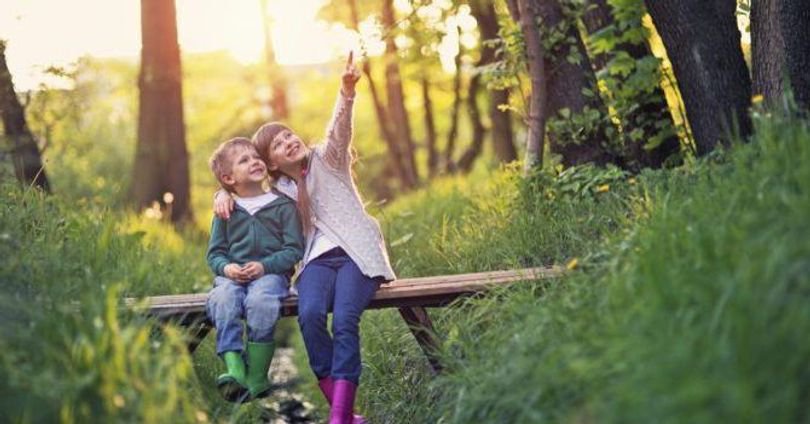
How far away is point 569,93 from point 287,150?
2548 millimetres

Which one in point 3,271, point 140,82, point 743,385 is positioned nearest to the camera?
point 743,385

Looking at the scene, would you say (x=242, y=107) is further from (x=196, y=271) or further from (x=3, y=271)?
(x=3, y=271)

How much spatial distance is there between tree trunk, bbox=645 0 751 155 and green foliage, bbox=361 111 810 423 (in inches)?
20.5

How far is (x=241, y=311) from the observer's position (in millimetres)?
5477

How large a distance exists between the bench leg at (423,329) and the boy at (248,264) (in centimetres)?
59

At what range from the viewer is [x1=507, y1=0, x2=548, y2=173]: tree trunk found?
7.50m

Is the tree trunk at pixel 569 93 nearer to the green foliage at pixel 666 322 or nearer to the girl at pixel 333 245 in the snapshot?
the green foliage at pixel 666 322

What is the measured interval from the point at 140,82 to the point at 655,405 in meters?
10.5

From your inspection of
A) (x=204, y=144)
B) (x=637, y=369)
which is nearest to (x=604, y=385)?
(x=637, y=369)

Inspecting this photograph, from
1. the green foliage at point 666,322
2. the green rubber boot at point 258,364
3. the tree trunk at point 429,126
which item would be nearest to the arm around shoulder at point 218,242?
the green rubber boot at point 258,364

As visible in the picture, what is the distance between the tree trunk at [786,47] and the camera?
564 cm

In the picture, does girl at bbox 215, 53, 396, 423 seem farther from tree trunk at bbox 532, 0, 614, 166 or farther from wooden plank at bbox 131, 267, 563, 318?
tree trunk at bbox 532, 0, 614, 166

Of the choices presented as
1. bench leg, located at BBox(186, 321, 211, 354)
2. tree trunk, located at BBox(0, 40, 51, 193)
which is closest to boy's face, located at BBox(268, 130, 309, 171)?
bench leg, located at BBox(186, 321, 211, 354)

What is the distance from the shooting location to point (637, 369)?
3.29 m
